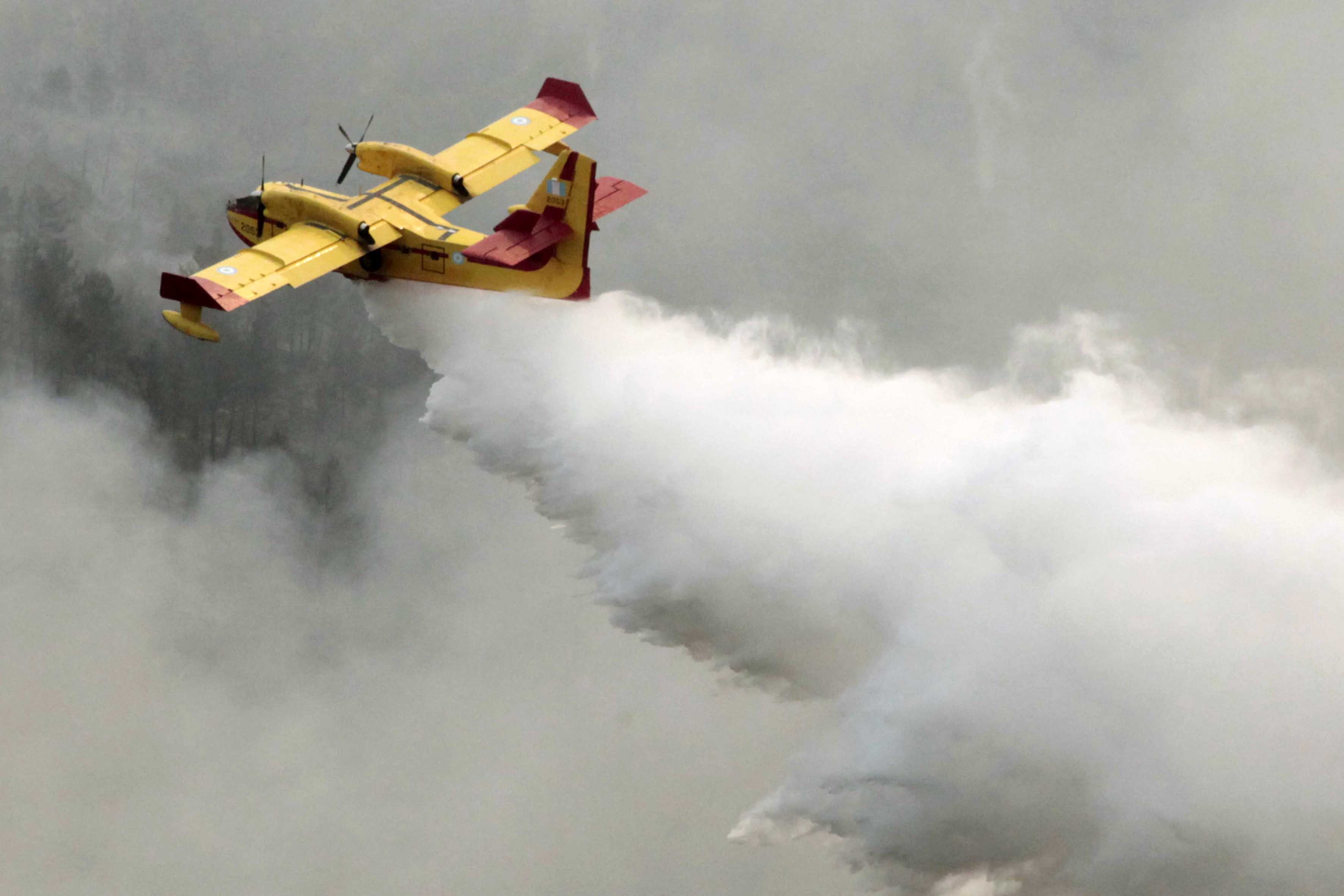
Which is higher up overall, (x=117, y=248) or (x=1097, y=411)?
(x=117, y=248)

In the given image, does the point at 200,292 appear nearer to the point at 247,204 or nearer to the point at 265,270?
the point at 265,270

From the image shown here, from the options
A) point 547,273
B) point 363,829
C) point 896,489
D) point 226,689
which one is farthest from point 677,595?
point 226,689

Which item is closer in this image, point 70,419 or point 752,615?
point 752,615

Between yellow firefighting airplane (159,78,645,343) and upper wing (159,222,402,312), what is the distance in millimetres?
32

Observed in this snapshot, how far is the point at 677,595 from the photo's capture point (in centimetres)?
3859

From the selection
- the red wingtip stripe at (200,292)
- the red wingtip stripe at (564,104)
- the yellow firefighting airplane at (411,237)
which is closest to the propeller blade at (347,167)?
the yellow firefighting airplane at (411,237)

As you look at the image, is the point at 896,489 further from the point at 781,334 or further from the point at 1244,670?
the point at 781,334

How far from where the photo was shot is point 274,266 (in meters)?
39.8

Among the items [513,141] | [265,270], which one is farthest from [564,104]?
[265,270]

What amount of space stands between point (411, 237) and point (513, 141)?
5.16 meters

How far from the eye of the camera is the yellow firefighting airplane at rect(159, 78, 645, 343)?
129ft

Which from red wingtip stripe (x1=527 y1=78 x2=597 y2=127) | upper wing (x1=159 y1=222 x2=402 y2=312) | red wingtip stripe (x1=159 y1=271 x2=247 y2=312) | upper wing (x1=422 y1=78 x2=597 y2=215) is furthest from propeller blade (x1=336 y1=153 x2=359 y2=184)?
red wingtip stripe (x1=159 y1=271 x2=247 y2=312)

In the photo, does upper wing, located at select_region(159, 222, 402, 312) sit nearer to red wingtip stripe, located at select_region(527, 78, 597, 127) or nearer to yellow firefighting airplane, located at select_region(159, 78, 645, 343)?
yellow firefighting airplane, located at select_region(159, 78, 645, 343)

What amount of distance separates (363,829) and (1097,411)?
167 feet
